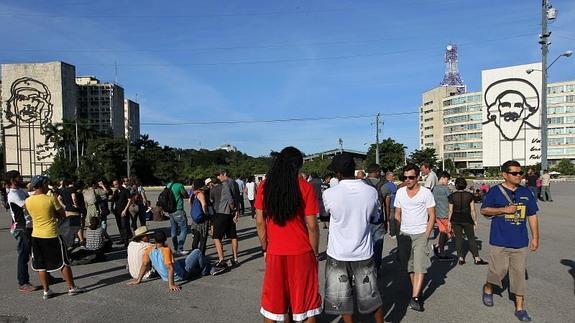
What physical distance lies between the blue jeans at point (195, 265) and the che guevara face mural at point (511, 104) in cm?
10595

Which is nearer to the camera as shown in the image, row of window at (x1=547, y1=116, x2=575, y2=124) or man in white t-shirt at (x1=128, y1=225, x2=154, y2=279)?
man in white t-shirt at (x1=128, y1=225, x2=154, y2=279)

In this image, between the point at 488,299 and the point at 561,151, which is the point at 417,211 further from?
the point at 561,151

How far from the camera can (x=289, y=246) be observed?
3633 mm

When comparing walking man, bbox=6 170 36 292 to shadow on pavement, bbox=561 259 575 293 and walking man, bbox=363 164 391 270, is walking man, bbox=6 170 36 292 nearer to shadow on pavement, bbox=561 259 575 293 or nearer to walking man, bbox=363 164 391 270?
walking man, bbox=363 164 391 270

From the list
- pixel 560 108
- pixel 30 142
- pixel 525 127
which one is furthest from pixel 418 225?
pixel 30 142

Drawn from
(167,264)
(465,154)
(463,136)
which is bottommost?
(167,264)

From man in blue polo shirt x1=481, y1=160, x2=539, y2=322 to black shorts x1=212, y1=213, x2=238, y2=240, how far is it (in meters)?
4.44

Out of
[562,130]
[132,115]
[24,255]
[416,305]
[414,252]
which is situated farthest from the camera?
[132,115]

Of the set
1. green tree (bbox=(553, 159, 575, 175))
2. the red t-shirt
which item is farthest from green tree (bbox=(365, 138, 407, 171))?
the red t-shirt

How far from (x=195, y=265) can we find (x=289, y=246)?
403cm

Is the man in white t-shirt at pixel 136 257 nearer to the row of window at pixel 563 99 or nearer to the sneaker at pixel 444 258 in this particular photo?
the sneaker at pixel 444 258

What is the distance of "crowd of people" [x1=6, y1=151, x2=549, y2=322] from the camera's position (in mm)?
3678

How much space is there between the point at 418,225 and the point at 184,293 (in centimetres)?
334

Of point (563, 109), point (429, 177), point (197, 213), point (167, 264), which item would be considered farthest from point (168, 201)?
point (563, 109)
